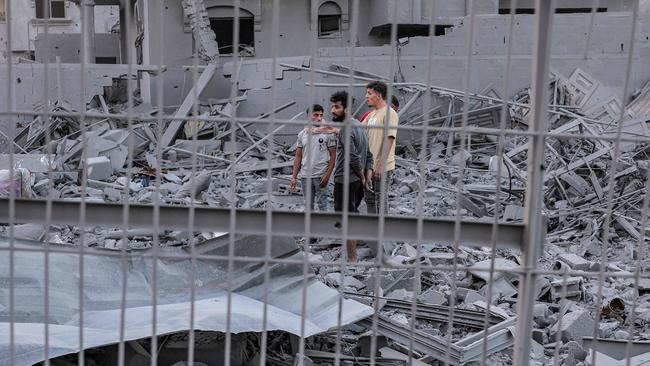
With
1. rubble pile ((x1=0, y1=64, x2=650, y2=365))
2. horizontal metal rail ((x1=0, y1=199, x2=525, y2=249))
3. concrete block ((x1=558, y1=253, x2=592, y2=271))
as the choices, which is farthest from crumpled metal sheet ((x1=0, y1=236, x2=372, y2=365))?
concrete block ((x1=558, y1=253, x2=592, y2=271))

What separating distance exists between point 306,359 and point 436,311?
1458 millimetres

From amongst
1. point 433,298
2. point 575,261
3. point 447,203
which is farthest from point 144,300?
point 447,203

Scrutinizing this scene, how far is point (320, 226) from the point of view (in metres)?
2.92

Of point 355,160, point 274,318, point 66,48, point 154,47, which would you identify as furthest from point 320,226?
point 66,48

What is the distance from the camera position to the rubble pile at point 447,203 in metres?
4.69

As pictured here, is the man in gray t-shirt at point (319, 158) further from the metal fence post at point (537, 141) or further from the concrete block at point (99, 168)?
the concrete block at point (99, 168)

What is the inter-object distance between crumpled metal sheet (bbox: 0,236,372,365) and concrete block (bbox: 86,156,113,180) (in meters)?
8.53

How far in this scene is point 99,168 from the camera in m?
13.6

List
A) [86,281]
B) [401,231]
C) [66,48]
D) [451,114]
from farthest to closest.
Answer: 1. [66,48]
2. [451,114]
3. [86,281]
4. [401,231]

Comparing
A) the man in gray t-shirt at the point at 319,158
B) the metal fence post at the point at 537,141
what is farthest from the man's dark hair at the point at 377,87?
the metal fence post at the point at 537,141

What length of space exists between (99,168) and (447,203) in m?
5.99

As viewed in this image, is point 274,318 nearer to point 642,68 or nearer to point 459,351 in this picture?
point 459,351

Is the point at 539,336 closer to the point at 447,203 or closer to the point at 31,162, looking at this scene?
the point at 447,203

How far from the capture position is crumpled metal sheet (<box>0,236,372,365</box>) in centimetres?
402
